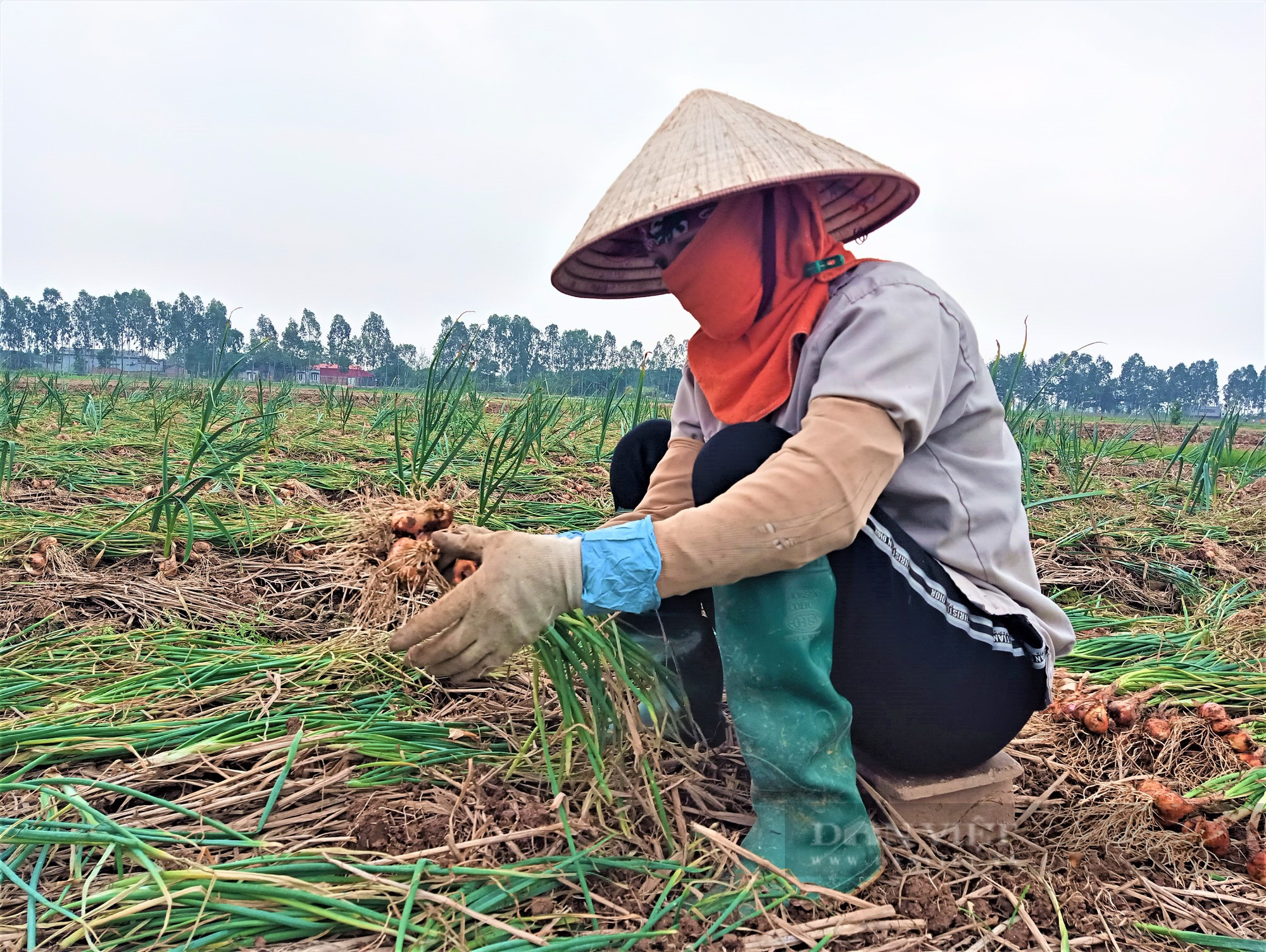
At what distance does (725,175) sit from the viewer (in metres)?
1.06

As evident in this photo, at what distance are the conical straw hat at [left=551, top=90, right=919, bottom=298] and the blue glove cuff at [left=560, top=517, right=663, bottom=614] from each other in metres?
0.44

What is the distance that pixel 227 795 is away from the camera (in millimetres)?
1096

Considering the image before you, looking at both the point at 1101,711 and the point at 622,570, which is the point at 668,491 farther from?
the point at 1101,711

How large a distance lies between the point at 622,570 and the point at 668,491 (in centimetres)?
48

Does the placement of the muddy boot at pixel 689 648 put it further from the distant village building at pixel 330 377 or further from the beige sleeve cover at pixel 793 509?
the distant village building at pixel 330 377

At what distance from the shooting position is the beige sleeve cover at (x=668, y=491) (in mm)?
1409

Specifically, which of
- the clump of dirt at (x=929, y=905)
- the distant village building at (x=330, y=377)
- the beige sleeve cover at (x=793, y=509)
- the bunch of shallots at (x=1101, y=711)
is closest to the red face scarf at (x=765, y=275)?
the beige sleeve cover at (x=793, y=509)

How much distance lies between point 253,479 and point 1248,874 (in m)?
2.66

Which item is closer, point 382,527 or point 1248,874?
point 1248,874

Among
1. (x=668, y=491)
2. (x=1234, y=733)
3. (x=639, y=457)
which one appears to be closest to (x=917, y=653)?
(x=668, y=491)

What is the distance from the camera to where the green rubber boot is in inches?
38.9

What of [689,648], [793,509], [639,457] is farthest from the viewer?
[639,457]

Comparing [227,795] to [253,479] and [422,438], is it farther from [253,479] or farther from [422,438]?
[253,479]

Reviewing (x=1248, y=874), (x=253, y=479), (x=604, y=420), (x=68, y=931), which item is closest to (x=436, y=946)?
(x=68, y=931)
